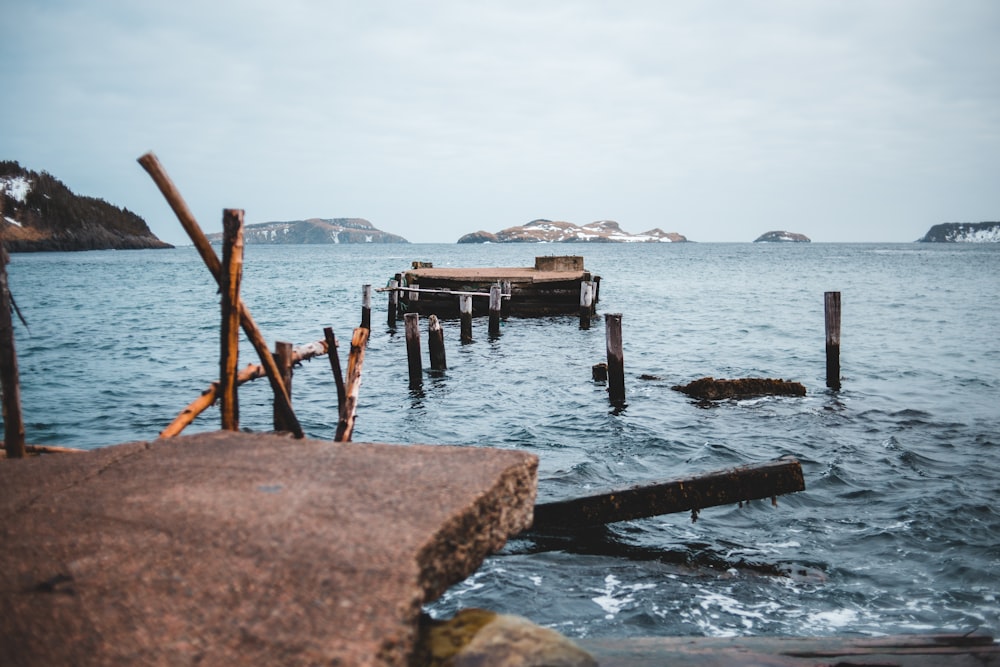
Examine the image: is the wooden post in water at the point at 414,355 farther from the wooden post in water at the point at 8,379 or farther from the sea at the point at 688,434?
the wooden post in water at the point at 8,379

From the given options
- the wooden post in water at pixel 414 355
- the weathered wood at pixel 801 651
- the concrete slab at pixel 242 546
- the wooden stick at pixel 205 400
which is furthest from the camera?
the wooden post in water at pixel 414 355

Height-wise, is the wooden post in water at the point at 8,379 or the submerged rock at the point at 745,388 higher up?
the wooden post in water at the point at 8,379

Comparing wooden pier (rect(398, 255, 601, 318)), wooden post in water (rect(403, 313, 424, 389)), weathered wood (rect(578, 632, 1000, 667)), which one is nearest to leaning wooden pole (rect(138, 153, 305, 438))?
weathered wood (rect(578, 632, 1000, 667))

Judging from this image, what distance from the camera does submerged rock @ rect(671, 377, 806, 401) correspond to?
13.2 metres

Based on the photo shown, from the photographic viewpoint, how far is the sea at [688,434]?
5641 mm

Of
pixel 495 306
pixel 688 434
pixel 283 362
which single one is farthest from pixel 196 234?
pixel 495 306

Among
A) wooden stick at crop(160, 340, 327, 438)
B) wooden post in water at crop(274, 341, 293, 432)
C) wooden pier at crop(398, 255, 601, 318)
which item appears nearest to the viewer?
wooden stick at crop(160, 340, 327, 438)

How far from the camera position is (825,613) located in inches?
213

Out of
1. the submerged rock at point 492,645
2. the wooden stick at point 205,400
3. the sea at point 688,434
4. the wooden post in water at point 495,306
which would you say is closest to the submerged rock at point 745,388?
the sea at point 688,434

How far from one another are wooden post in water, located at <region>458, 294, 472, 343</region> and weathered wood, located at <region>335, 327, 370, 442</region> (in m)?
13.2

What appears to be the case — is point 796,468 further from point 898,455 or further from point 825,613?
point 898,455

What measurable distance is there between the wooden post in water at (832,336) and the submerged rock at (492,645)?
11.9 metres

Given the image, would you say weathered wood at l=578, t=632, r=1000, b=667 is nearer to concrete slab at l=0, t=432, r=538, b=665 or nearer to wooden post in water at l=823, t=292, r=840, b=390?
concrete slab at l=0, t=432, r=538, b=665

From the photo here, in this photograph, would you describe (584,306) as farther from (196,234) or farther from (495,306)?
(196,234)
